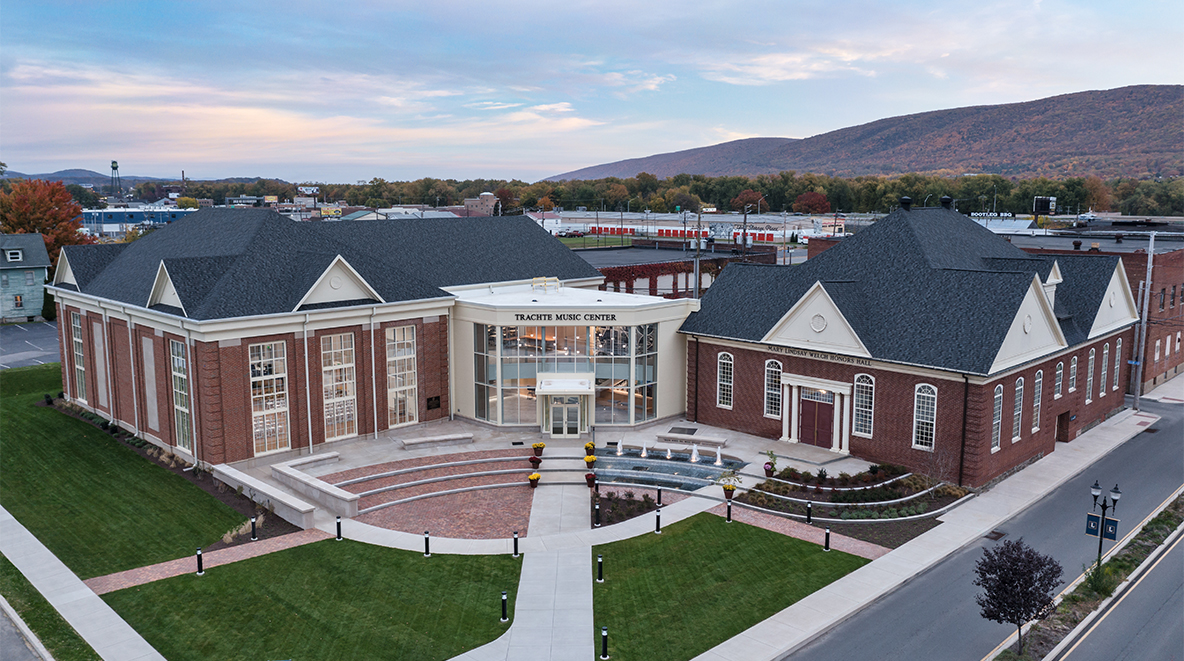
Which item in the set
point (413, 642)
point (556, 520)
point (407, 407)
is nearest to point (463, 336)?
point (407, 407)

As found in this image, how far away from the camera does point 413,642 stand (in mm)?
21078

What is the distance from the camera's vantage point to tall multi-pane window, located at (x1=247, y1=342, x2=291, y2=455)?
34812 millimetres

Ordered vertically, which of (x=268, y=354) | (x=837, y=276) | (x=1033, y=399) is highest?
(x=837, y=276)

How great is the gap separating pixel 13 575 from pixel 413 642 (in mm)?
14290

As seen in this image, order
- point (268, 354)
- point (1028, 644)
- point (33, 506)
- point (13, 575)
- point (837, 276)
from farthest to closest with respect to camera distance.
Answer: point (837, 276) → point (268, 354) → point (33, 506) → point (13, 575) → point (1028, 644)

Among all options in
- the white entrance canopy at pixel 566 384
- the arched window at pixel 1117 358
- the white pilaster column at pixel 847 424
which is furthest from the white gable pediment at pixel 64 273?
the arched window at pixel 1117 358

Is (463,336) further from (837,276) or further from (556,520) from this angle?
(837,276)

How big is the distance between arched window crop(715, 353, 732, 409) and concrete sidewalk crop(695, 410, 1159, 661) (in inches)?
499

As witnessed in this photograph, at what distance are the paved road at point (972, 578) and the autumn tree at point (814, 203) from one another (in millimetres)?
137007

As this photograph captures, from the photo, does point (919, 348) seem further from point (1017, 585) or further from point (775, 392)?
point (1017, 585)

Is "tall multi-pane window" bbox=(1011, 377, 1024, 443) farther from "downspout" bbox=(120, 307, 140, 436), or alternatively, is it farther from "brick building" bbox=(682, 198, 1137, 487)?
"downspout" bbox=(120, 307, 140, 436)

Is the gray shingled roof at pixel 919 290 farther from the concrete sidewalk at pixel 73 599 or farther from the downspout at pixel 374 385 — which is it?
the concrete sidewalk at pixel 73 599

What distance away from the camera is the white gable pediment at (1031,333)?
32875mm

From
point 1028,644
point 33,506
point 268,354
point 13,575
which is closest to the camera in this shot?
point 1028,644
